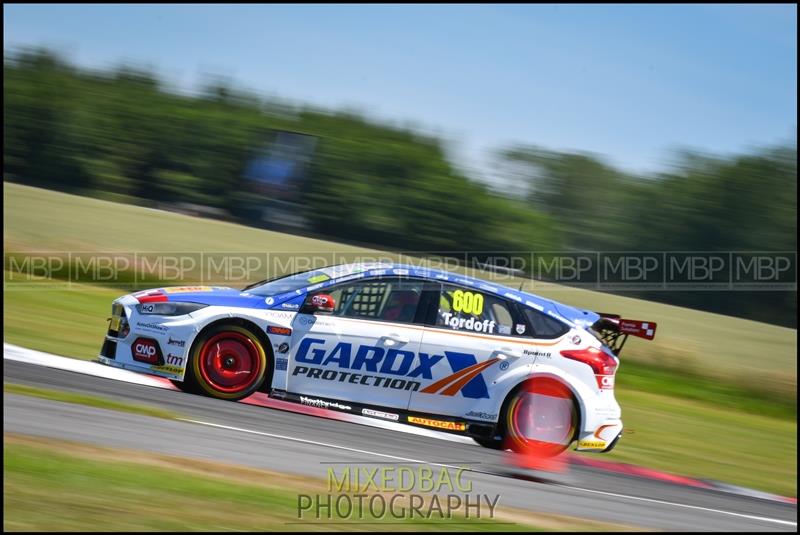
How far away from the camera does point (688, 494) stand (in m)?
6.78

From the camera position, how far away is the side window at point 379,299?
7105 mm

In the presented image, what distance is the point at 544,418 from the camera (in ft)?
23.4

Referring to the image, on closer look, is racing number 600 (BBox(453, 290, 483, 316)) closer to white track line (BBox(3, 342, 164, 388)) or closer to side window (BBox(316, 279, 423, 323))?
side window (BBox(316, 279, 423, 323))

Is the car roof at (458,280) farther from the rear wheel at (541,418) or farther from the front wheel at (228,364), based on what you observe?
the front wheel at (228,364)

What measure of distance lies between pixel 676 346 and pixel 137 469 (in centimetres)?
1053

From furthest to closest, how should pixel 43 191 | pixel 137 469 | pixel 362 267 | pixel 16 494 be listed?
pixel 43 191, pixel 362 267, pixel 137 469, pixel 16 494

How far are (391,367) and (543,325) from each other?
4.57ft

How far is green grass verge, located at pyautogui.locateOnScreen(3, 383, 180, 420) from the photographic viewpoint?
6.14 meters

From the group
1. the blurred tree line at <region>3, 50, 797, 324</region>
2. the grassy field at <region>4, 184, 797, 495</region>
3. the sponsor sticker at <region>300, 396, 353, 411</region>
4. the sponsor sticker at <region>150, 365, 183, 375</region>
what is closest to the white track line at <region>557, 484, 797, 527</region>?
the grassy field at <region>4, 184, 797, 495</region>

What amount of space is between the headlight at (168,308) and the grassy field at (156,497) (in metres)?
1.94

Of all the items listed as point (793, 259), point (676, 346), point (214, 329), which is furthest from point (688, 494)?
point (793, 259)

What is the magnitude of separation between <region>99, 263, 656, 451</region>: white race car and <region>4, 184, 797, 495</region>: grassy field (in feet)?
4.41

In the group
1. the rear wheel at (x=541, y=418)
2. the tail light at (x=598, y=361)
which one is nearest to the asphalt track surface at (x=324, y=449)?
the rear wheel at (x=541, y=418)

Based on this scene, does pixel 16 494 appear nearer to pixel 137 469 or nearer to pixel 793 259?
pixel 137 469
